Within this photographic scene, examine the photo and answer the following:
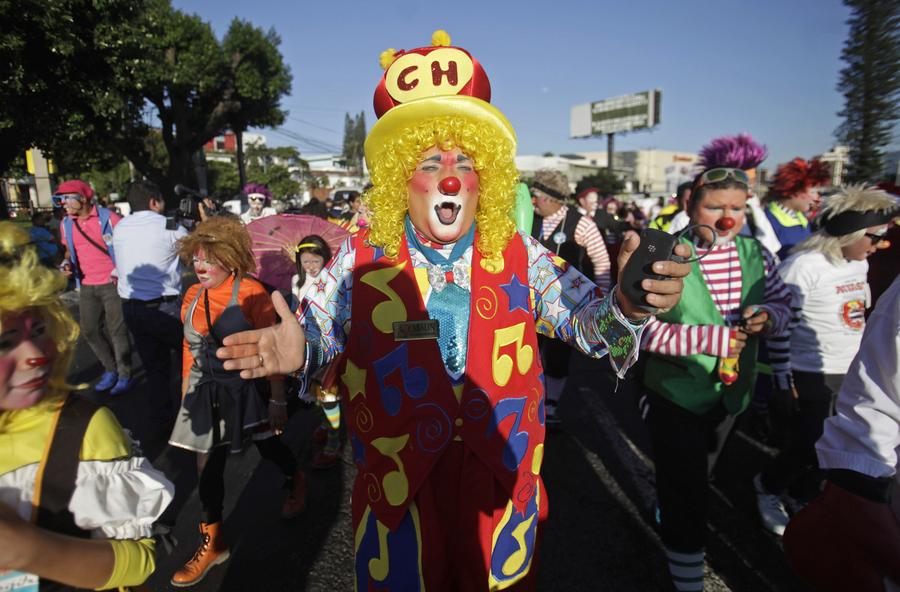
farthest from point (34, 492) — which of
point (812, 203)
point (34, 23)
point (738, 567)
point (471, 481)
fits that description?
point (34, 23)

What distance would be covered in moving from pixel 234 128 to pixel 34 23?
17.4 meters

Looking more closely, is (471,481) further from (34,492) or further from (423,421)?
(34,492)

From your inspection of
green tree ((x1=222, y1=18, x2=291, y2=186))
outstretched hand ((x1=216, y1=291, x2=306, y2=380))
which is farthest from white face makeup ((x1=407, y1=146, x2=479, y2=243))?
green tree ((x1=222, y1=18, x2=291, y2=186))

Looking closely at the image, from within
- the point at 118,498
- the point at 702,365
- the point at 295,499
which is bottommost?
the point at 295,499

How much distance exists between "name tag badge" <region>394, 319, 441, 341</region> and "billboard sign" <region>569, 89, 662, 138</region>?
58028 millimetres

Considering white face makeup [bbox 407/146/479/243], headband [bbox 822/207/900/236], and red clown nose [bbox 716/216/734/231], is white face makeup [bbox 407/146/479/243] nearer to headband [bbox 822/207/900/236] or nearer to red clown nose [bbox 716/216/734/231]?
red clown nose [bbox 716/216/734/231]

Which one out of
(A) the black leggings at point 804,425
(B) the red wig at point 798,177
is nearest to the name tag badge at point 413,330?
(A) the black leggings at point 804,425

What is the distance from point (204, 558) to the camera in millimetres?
2674

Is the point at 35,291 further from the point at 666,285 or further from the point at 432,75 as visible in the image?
the point at 666,285

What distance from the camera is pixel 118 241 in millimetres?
4414

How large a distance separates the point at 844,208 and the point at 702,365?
54.7 inches

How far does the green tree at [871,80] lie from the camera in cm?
196

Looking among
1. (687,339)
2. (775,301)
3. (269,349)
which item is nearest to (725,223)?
(775,301)

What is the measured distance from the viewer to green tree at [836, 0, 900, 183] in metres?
1.96
